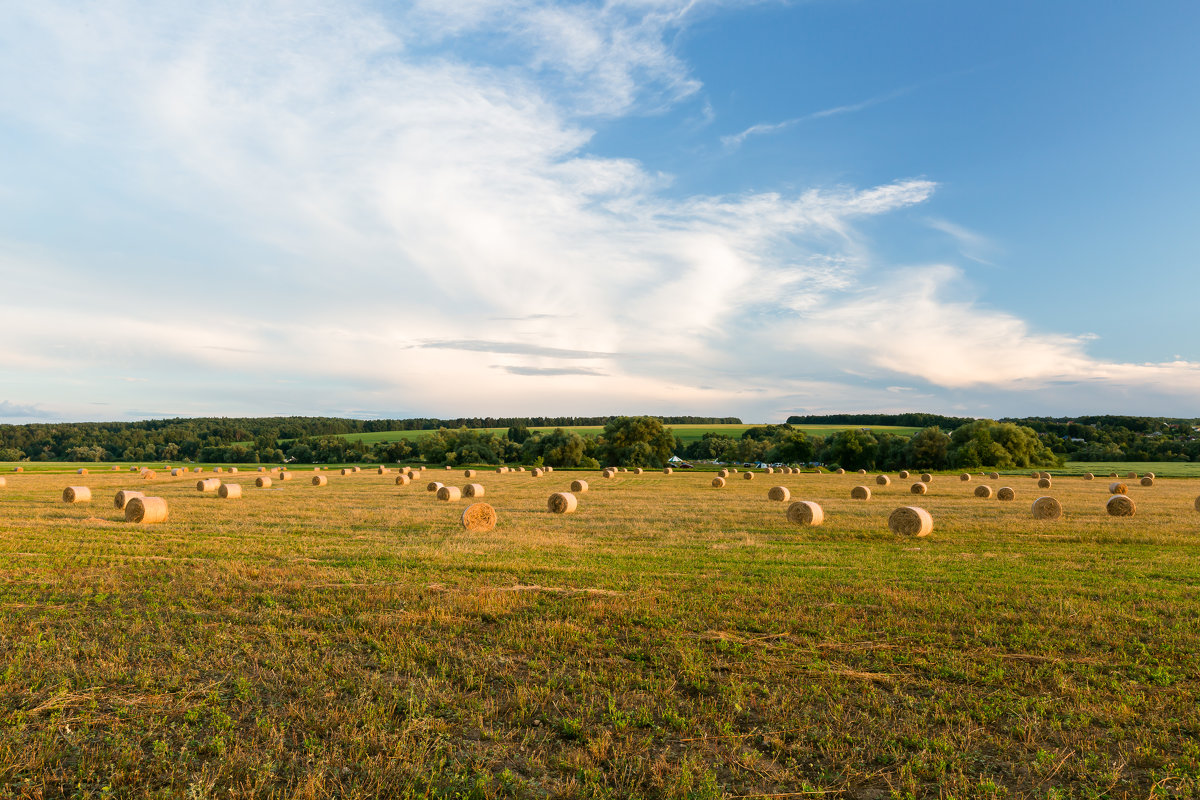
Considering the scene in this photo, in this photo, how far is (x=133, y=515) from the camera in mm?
21375

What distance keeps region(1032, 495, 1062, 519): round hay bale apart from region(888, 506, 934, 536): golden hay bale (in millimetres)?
6961

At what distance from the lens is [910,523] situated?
1906cm

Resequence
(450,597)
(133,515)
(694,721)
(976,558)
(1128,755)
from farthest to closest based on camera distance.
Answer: (133,515) < (976,558) < (450,597) < (694,721) < (1128,755)

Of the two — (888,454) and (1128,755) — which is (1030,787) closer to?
(1128,755)

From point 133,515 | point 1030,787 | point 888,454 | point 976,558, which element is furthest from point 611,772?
point 888,454

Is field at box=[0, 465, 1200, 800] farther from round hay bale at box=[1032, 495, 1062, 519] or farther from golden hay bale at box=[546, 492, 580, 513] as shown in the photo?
golden hay bale at box=[546, 492, 580, 513]

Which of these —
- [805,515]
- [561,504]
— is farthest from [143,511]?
[805,515]

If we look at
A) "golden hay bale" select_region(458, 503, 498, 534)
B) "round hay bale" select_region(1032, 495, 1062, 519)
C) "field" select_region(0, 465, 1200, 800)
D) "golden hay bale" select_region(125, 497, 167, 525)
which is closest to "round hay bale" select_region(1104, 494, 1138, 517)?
"round hay bale" select_region(1032, 495, 1062, 519)

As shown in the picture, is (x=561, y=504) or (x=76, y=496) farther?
(x=76, y=496)

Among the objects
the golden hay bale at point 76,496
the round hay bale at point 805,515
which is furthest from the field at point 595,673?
the golden hay bale at point 76,496

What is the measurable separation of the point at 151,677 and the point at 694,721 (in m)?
6.24

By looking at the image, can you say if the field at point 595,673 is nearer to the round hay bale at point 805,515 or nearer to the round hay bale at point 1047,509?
→ the round hay bale at point 805,515

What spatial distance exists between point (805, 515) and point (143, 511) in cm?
2216

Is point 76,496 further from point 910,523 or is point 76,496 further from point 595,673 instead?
point 910,523
